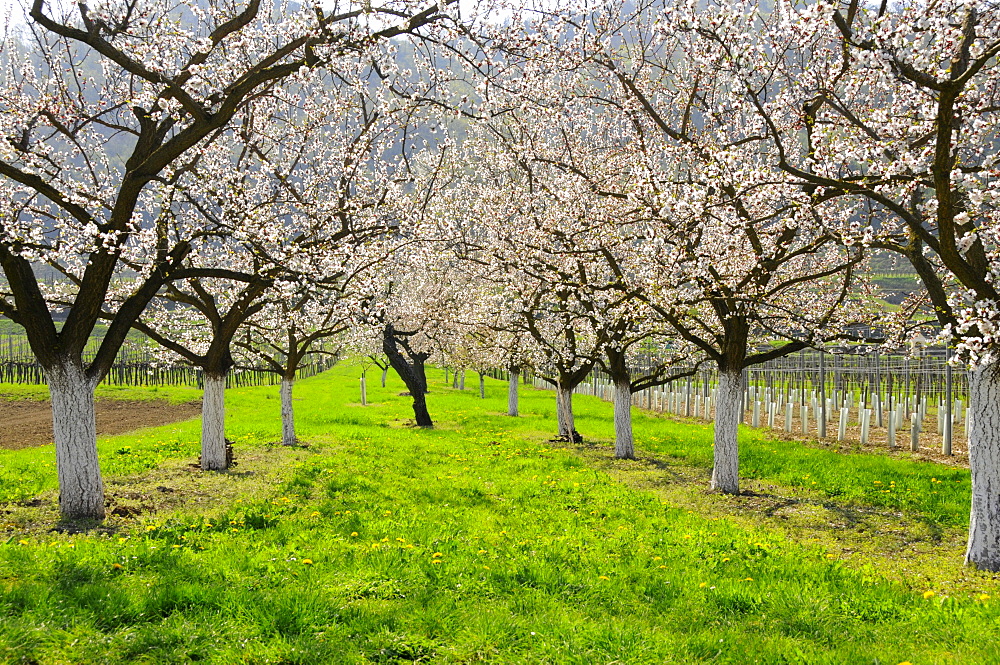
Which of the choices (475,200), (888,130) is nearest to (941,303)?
(888,130)

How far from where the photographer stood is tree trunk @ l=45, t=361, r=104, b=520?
353 inches

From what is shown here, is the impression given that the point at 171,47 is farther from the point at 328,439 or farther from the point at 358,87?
the point at 328,439

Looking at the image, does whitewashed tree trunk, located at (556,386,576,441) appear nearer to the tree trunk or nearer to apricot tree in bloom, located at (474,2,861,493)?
apricot tree in bloom, located at (474,2,861,493)

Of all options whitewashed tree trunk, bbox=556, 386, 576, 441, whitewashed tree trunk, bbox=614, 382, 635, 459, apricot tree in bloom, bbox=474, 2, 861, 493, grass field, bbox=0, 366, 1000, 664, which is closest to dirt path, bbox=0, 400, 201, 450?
grass field, bbox=0, 366, 1000, 664

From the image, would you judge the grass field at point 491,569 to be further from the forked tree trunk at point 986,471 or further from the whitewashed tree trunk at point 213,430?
the whitewashed tree trunk at point 213,430

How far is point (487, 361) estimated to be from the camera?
36125 millimetres

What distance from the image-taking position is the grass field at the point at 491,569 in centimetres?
510

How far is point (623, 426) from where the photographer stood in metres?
17.4

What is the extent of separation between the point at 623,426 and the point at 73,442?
12278 millimetres

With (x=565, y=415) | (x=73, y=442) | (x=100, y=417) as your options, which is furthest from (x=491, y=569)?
(x=100, y=417)

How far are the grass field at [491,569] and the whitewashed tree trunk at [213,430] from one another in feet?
1.86

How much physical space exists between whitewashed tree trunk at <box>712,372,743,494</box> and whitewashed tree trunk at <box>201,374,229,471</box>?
10126 millimetres

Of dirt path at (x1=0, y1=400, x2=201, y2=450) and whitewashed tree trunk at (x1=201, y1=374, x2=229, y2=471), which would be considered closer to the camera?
whitewashed tree trunk at (x1=201, y1=374, x2=229, y2=471)

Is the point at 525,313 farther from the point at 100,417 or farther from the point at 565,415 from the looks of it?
the point at 100,417
